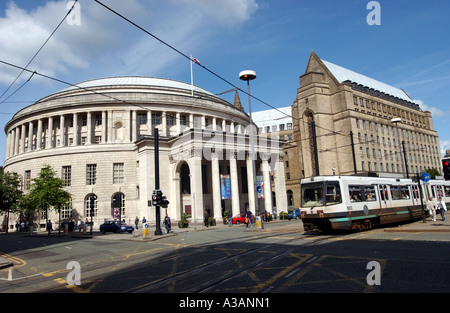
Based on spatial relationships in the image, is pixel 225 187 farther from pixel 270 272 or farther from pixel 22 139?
pixel 22 139

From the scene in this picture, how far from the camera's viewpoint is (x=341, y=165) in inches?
2480

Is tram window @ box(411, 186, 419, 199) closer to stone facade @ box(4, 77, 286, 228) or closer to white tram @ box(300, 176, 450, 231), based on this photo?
white tram @ box(300, 176, 450, 231)

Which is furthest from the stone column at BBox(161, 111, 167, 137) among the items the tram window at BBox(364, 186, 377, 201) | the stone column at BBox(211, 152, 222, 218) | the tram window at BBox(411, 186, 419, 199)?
the tram window at BBox(364, 186, 377, 201)

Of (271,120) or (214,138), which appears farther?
(271,120)

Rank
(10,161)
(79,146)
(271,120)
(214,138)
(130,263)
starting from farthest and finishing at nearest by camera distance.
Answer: (271,120) → (10,161) → (79,146) → (214,138) → (130,263)

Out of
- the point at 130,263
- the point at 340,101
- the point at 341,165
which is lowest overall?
the point at 130,263

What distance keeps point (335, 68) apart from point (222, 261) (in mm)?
70927

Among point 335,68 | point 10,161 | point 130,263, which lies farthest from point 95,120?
point 335,68

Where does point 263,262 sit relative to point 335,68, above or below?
below

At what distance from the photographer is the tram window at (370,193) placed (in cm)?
1738

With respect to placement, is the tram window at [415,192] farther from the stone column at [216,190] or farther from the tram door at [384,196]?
the stone column at [216,190]

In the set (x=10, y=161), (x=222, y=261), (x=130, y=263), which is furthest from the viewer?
(x=10, y=161)

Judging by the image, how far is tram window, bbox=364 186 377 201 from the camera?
57.0 ft

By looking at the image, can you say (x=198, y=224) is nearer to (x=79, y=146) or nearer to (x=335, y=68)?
(x=79, y=146)
